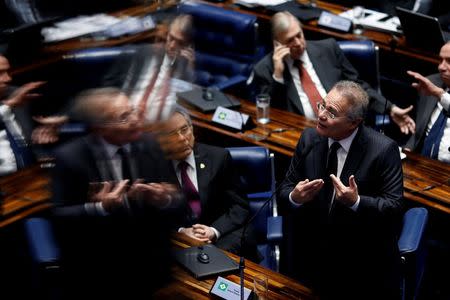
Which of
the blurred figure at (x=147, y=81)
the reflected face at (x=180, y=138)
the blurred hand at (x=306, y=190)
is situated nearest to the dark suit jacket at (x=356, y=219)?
the blurred hand at (x=306, y=190)

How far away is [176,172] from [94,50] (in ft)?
5.77

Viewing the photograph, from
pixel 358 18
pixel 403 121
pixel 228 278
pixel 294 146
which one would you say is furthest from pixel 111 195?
pixel 358 18

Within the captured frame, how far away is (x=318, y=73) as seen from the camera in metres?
4.54

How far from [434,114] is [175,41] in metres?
1.68

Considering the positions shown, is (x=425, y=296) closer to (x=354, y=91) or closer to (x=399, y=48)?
(x=354, y=91)

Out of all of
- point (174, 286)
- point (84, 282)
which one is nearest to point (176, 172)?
point (174, 286)

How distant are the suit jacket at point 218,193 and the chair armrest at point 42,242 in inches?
24.4

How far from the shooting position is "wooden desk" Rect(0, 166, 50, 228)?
10.8ft

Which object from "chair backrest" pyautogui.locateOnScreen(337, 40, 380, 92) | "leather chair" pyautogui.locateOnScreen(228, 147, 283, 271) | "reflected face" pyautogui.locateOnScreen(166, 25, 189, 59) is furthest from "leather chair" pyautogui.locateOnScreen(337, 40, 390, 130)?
"leather chair" pyautogui.locateOnScreen(228, 147, 283, 271)

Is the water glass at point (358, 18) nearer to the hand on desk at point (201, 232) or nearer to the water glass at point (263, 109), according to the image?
the water glass at point (263, 109)

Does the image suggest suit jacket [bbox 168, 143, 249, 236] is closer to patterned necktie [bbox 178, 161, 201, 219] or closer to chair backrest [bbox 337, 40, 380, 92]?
patterned necktie [bbox 178, 161, 201, 219]

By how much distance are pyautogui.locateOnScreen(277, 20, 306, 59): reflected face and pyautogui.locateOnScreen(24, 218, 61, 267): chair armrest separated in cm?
196

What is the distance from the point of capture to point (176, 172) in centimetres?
338

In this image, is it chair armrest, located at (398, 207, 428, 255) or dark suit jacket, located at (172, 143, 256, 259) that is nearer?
chair armrest, located at (398, 207, 428, 255)
